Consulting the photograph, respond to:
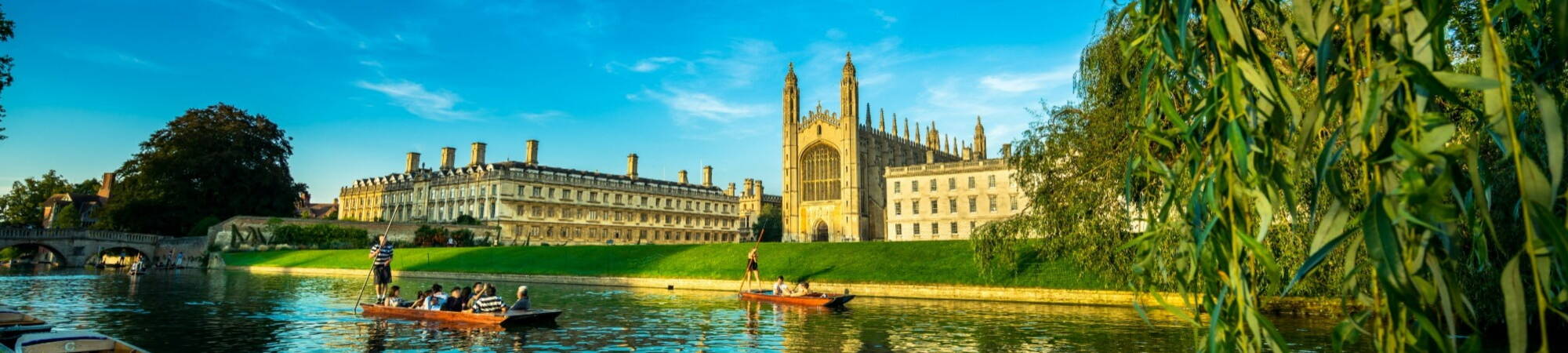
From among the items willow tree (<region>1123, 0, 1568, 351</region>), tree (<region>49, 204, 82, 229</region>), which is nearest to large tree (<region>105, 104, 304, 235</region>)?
tree (<region>49, 204, 82, 229</region>)

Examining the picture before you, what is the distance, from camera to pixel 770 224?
107 metres

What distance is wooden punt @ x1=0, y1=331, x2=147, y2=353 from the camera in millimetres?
9055

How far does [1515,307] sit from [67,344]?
12167 mm

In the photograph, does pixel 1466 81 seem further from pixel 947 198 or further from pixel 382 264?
pixel 947 198

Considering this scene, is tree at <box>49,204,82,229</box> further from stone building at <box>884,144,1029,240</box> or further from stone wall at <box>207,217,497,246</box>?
stone building at <box>884,144,1029,240</box>

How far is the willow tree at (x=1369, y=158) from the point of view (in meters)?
2.38

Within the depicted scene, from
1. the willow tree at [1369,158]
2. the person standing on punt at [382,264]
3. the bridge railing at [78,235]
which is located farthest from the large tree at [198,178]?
the willow tree at [1369,158]

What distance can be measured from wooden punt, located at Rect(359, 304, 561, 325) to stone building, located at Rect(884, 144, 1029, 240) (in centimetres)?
5302

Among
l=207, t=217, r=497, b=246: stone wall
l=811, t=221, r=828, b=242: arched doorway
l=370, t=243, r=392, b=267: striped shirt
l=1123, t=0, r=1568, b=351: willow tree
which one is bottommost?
l=1123, t=0, r=1568, b=351: willow tree

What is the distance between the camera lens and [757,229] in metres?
105

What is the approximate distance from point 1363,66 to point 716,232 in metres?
107

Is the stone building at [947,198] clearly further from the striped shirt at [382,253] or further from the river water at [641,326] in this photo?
the striped shirt at [382,253]

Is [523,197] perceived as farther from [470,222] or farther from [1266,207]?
[1266,207]

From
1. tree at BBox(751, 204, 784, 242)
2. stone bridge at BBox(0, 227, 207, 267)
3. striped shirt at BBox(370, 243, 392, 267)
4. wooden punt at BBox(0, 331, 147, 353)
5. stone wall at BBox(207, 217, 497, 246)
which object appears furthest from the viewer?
tree at BBox(751, 204, 784, 242)
